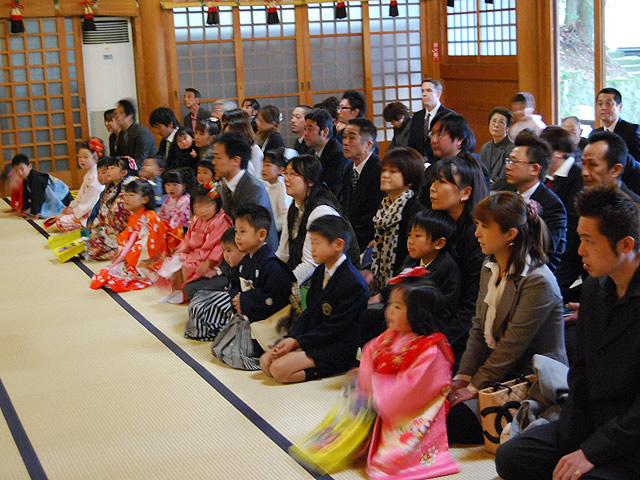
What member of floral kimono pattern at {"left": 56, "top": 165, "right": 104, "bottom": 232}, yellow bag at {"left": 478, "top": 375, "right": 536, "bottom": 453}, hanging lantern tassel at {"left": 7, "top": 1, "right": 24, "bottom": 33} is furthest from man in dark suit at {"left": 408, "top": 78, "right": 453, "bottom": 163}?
hanging lantern tassel at {"left": 7, "top": 1, "right": 24, "bottom": 33}

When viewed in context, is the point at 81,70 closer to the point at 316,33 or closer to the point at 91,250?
the point at 316,33

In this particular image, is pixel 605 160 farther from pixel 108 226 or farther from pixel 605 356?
pixel 108 226

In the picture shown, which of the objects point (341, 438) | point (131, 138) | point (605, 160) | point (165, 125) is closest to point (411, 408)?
point (341, 438)

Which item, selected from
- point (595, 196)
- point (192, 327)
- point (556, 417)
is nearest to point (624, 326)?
point (595, 196)

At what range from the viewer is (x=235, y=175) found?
16.3ft

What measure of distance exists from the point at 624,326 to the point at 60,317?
359cm

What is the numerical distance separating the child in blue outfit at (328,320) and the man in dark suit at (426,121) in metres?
2.70

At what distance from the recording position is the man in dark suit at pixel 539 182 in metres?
3.83

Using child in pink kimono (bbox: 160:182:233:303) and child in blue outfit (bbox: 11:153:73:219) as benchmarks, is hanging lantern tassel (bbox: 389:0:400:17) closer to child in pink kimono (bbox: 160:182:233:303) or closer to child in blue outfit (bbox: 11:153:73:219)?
child in blue outfit (bbox: 11:153:73:219)

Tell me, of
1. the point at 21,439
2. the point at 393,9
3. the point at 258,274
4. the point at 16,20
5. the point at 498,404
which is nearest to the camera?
the point at 498,404

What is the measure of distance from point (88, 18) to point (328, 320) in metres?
7.05

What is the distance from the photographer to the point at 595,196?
89.5 inches

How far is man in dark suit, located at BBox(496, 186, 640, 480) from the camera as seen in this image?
220cm

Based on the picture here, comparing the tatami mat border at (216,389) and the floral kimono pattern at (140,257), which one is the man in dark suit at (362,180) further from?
the floral kimono pattern at (140,257)
